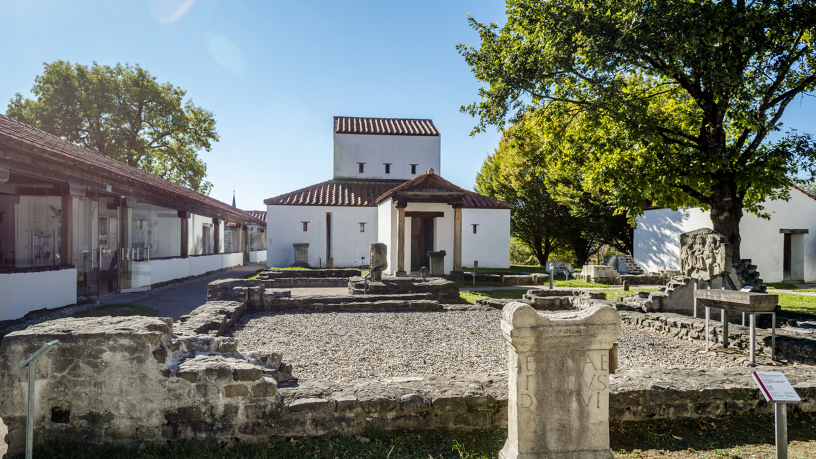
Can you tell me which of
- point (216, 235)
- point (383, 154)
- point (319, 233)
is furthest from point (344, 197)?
point (216, 235)

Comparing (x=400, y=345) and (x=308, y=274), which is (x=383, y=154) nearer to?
(x=308, y=274)

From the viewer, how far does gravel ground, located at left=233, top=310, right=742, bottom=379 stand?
6.27m

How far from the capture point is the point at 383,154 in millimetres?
29969

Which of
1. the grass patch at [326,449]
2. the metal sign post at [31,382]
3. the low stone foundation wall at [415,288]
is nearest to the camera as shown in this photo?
the metal sign post at [31,382]

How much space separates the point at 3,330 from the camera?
311 inches

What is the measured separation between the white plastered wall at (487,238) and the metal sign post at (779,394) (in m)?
22.8

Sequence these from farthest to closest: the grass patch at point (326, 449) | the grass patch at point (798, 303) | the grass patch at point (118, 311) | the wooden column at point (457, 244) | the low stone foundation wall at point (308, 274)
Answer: the wooden column at point (457, 244)
the low stone foundation wall at point (308, 274)
the grass patch at point (798, 303)
the grass patch at point (118, 311)
the grass patch at point (326, 449)

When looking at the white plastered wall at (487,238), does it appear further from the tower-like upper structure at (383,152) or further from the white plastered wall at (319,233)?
the tower-like upper structure at (383,152)

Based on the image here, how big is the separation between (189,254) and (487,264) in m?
16.0

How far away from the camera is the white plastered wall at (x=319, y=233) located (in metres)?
25.4

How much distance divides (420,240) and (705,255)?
1401cm

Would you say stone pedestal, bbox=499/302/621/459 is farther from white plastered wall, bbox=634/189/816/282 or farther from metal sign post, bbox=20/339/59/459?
white plastered wall, bbox=634/189/816/282

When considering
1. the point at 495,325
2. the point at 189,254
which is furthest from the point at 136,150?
the point at 495,325

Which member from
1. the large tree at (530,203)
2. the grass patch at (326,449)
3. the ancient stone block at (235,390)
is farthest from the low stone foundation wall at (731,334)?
the large tree at (530,203)
